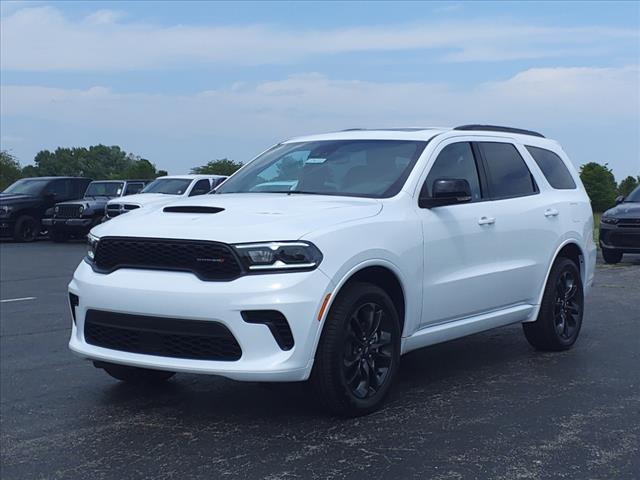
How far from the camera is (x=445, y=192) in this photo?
5961 mm

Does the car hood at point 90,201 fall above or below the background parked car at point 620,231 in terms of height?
above

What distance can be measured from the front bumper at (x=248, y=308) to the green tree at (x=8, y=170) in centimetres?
4953

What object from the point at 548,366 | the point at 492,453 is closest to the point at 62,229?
the point at 548,366

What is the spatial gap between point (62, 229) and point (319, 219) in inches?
860

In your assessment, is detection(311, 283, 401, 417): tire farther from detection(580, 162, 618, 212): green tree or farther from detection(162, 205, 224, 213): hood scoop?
detection(580, 162, 618, 212): green tree

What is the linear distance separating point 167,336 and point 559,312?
3727mm

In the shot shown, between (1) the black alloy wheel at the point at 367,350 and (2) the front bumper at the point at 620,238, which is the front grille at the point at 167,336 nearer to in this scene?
(1) the black alloy wheel at the point at 367,350

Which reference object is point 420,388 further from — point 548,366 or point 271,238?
point 271,238

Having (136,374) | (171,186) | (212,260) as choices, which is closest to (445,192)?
(212,260)

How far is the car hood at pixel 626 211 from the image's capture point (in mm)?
16084

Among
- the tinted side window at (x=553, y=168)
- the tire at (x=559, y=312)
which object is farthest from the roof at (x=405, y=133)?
the tire at (x=559, y=312)

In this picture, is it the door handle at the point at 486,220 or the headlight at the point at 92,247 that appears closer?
the headlight at the point at 92,247

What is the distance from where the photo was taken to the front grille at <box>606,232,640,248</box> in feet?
A: 52.0

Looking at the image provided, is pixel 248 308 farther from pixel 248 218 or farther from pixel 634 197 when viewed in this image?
pixel 634 197
